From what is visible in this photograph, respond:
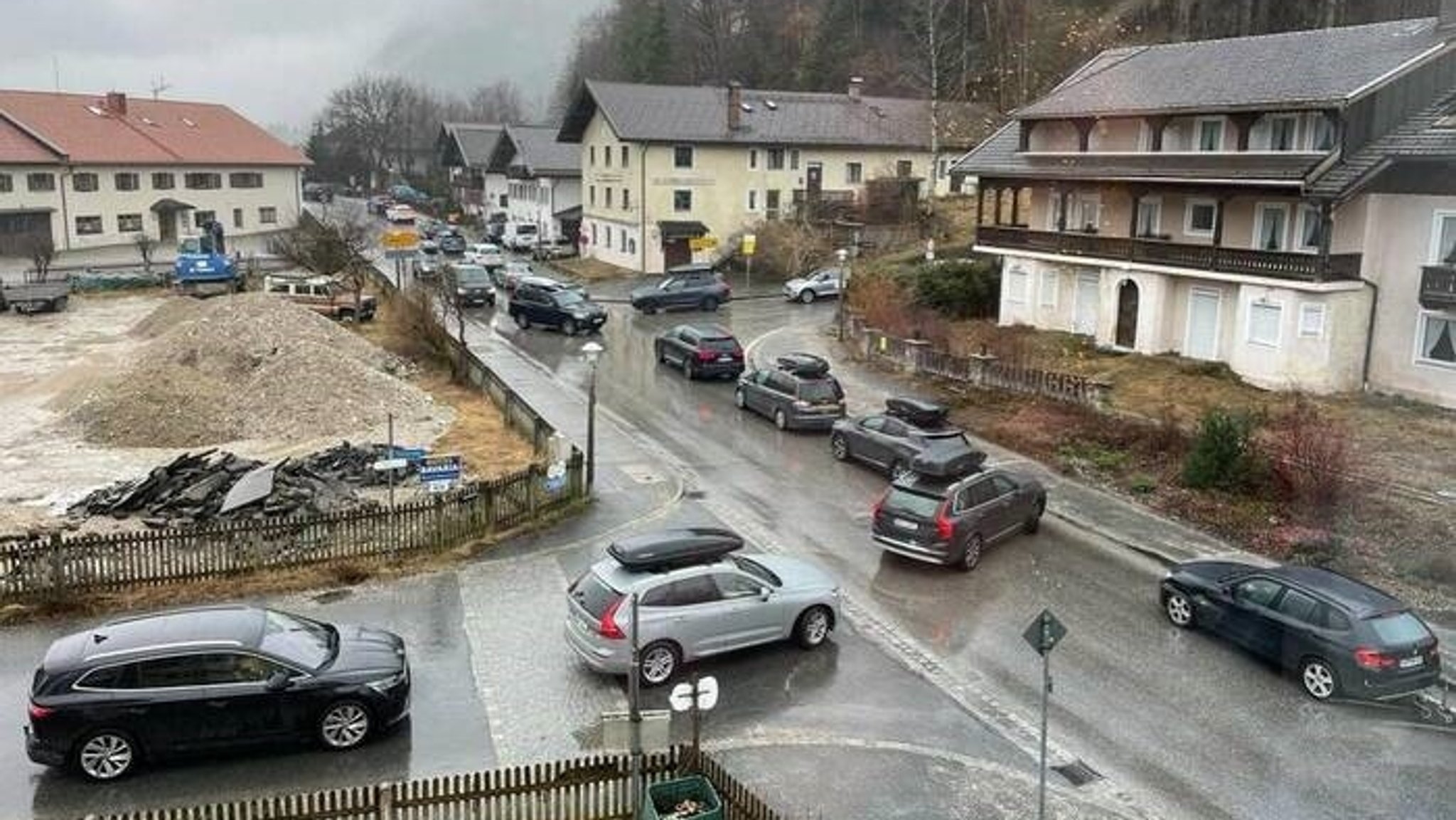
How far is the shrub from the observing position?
2356cm

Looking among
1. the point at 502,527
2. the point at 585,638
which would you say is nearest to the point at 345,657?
the point at 585,638

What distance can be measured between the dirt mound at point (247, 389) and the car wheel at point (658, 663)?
15.4 meters

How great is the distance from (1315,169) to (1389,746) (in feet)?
68.7

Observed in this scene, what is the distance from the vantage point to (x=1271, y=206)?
33781 millimetres

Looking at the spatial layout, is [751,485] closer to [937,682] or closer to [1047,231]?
[937,682]

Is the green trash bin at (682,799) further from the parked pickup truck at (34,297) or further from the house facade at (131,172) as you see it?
the house facade at (131,172)

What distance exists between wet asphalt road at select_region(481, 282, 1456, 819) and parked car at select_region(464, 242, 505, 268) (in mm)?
37049

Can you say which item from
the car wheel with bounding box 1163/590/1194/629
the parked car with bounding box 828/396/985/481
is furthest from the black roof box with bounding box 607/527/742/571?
the parked car with bounding box 828/396/985/481

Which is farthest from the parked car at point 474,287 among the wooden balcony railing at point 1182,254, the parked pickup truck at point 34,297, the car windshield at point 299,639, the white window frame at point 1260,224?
the car windshield at point 299,639

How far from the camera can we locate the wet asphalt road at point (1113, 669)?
13219 mm

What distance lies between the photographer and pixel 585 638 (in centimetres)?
1539

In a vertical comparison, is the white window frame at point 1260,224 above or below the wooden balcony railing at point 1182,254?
above

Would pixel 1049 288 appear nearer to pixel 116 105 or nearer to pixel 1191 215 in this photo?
pixel 1191 215

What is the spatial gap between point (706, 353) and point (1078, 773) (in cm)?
2367
